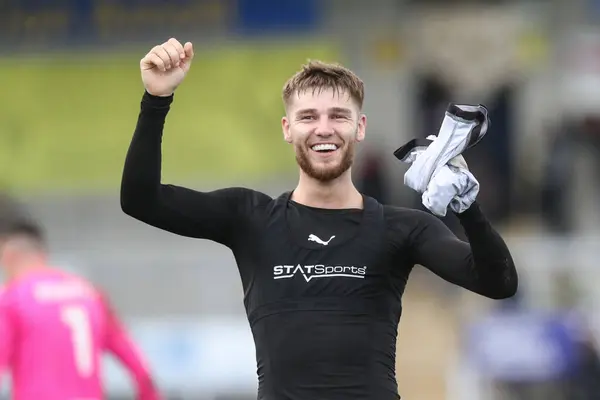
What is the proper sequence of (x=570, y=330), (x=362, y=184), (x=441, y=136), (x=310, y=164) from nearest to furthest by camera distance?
(x=441, y=136), (x=310, y=164), (x=570, y=330), (x=362, y=184)

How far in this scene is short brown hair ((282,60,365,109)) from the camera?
16.7ft

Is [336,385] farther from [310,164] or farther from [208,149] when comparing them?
[208,149]

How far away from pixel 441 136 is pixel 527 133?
1422 centimetres

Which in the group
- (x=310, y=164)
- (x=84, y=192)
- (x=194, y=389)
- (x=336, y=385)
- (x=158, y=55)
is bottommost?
(x=194, y=389)

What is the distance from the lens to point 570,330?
13.8m

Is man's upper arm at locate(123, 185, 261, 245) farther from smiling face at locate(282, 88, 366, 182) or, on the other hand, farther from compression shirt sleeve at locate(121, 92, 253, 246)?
smiling face at locate(282, 88, 366, 182)

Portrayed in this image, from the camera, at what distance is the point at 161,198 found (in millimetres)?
5020

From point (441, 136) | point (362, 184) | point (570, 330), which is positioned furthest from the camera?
point (362, 184)

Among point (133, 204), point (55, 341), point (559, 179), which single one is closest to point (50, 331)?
point (55, 341)

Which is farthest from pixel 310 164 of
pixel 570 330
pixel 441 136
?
pixel 570 330

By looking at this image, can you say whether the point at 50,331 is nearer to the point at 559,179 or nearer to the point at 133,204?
the point at 133,204

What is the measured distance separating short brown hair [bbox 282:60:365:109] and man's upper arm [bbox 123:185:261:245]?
39 centimetres

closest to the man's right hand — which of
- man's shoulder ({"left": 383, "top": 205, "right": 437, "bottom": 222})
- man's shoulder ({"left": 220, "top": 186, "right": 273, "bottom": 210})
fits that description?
man's shoulder ({"left": 220, "top": 186, "right": 273, "bottom": 210})

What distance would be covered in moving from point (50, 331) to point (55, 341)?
57 mm
